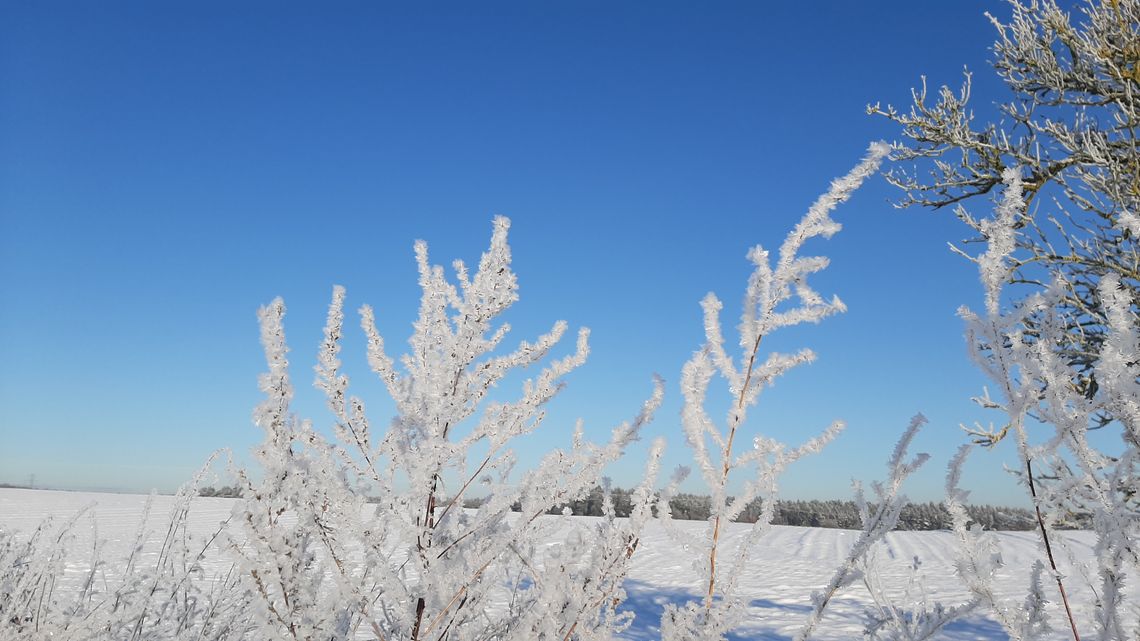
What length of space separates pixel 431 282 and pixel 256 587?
3.43ft

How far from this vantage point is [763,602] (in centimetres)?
984

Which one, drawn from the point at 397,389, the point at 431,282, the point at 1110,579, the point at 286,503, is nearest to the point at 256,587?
the point at 286,503

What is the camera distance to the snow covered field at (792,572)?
7.91m

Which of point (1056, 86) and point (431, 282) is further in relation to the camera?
point (1056, 86)

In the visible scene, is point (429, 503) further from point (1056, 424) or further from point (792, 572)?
point (792, 572)

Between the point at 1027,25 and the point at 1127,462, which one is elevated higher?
the point at 1027,25

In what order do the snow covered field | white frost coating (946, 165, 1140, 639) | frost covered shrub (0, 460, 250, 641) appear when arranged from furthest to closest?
the snow covered field, frost covered shrub (0, 460, 250, 641), white frost coating (946, 165, 1140, 639)

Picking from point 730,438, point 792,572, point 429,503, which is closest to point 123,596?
point 429,503

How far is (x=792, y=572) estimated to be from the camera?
41.7 ft

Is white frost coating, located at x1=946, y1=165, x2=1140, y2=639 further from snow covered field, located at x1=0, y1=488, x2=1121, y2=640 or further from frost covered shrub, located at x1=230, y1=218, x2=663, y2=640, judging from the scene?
frost covered shrub, located at x1=230, y1=218, x2=663, y2=640

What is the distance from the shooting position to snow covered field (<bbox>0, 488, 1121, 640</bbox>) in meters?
7.91

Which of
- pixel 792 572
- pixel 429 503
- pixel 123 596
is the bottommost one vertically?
pixel 792 572

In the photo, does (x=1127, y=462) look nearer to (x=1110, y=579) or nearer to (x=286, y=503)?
(x=1110, y=579)

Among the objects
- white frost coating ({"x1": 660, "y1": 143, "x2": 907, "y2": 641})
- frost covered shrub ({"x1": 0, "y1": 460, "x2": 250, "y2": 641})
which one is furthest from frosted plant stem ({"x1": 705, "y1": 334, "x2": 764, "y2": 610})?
frost covered shrub ({"x1": 0, "y1": 460, "x2": 250, "y2": 641})
